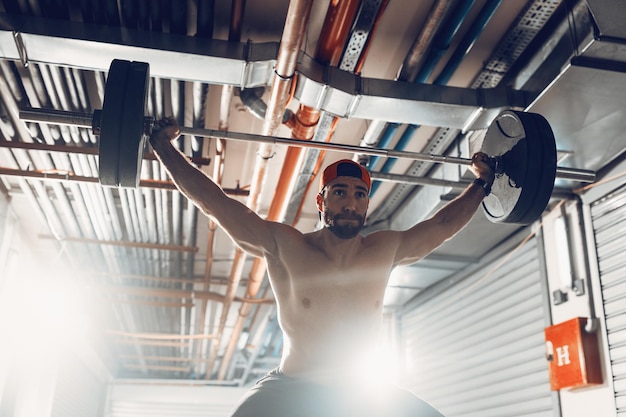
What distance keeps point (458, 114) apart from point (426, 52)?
0.37 meters

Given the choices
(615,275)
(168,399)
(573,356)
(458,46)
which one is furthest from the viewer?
(168,399)

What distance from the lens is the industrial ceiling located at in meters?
2.95

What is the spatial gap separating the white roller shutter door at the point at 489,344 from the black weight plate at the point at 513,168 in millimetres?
2014

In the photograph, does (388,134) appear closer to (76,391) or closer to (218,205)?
(218,205)

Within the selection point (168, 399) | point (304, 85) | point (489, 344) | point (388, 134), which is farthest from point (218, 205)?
point (168, 399)

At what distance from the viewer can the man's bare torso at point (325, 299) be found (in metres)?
2.22

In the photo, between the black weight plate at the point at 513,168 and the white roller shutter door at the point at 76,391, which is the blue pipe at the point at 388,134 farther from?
the white roller shutter door at the point at 76,391

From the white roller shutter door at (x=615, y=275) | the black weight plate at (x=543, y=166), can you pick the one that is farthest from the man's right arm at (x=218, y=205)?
the white roller shutter door at (x=615, y=275)

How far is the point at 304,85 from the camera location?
3104 mm

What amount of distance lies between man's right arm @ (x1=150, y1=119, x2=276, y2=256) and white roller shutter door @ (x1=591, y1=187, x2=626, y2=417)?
2423mm

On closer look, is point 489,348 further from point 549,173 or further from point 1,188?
point 1,188

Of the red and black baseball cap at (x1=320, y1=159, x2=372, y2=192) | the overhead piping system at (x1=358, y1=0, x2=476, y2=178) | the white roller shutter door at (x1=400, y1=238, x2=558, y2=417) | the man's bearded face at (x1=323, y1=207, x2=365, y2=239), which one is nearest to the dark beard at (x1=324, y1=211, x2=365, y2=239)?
the man's bearded face at (x1=323, y1=207, x2=365, y2=239)

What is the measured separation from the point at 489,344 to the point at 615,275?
5.57 feet

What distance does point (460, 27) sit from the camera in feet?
10.9
